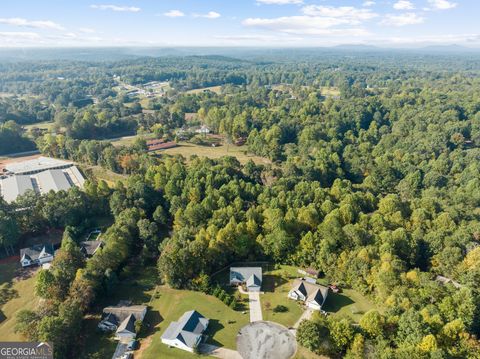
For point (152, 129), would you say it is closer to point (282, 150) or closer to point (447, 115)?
point (282, 150)

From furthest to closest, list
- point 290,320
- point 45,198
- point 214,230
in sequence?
point 45,198
point 214,230
point 290,320

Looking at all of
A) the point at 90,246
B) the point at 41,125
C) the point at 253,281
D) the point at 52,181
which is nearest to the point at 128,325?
the point at 253,281

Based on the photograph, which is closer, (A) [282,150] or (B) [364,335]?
(B) [364,335]

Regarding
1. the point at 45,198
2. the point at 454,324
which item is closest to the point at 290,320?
the point at 454,324

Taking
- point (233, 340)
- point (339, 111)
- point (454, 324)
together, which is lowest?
point (233, 340)

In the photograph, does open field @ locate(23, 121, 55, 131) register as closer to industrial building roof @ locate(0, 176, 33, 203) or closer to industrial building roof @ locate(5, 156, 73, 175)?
industrial building roof @ locate(5, 156, 73, 175)

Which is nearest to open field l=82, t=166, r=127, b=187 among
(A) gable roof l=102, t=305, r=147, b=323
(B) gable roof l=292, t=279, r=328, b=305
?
(A) gable roof l=102, t=305, r=147, b=323
